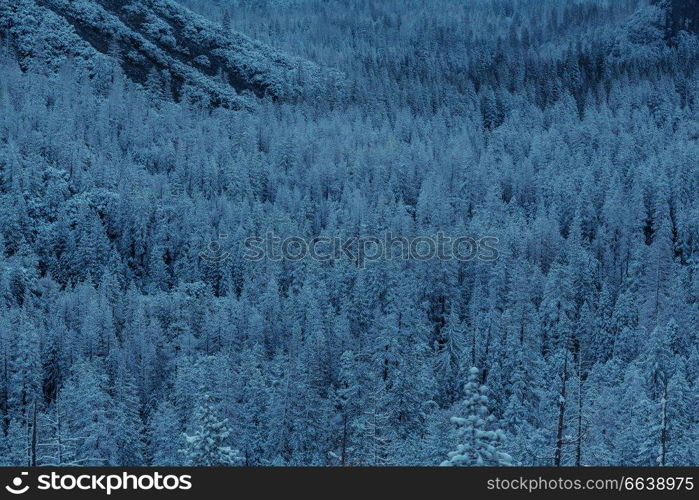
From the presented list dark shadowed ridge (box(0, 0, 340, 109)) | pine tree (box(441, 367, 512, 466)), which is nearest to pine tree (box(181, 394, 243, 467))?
pine tree (box(441, 367, 512, 466))

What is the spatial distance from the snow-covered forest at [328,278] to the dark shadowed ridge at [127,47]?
0.85 meters

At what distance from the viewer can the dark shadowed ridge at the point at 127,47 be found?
178 meters

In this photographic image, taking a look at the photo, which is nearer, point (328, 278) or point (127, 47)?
point (328, 278)

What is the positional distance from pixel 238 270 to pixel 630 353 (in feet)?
175

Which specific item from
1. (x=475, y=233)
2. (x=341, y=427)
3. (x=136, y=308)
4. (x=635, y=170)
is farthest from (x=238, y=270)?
(x=635, y=170)

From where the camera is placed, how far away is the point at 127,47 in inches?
7372

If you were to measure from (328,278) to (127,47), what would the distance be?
113783 millimetres
